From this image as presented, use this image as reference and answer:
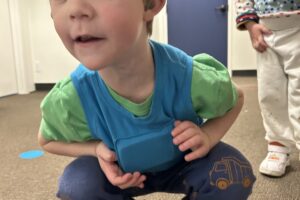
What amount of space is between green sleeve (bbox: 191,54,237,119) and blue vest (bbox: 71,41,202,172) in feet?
0.04

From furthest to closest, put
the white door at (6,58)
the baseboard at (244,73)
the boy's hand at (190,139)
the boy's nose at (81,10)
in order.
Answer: the baseboard at (244,73) < the white door at (6,58) < the boy's hand at (190,139) < the boy's nose at (81,10)

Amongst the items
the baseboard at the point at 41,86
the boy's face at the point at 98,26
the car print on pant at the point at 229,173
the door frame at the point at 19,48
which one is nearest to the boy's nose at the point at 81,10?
the boy's face at the point at 98,26

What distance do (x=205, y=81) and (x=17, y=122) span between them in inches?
63.9

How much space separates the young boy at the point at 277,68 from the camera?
102cm

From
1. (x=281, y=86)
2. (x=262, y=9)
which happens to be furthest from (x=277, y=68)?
(x=262, y=9)

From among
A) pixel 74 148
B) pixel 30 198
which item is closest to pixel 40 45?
pixel 30 198

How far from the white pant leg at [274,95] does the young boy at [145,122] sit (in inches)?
17.8

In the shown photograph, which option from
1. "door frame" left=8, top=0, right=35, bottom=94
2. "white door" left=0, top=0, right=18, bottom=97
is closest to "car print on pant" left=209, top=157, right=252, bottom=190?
"white door" left=0, top=0, right=18, bottom=97

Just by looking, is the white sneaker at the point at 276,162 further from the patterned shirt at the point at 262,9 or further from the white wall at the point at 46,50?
the white wall at the point at 46,50

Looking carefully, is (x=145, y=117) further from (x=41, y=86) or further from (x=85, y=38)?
(x=41, y=86)

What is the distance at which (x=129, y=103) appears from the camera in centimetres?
64

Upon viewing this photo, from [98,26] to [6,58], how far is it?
9.84 ft

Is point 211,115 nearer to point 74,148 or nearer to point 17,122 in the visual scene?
point 74,148

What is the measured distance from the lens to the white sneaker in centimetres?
106
